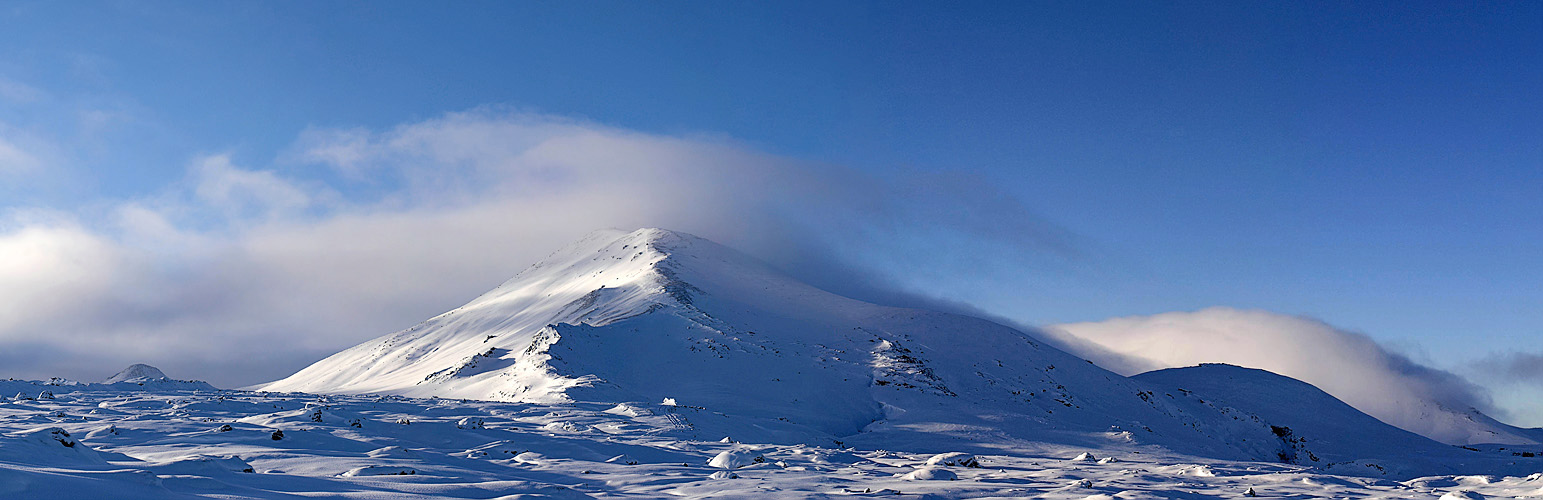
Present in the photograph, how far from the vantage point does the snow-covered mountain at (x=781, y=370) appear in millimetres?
39719

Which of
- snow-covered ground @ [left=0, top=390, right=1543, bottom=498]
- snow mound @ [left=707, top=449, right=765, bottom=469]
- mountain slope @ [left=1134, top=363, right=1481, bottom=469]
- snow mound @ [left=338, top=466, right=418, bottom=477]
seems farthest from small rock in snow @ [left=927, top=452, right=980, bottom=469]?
mountain slope @ [left=1134, top=363, right=1481, bottom=469]

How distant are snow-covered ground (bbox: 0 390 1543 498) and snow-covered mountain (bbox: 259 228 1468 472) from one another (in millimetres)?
8334

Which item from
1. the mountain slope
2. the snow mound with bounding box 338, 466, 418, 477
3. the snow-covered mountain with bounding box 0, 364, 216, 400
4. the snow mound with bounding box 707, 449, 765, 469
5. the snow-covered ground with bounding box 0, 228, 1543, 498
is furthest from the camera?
the mountain slope

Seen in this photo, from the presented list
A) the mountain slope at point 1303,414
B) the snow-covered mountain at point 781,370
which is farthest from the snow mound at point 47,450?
Answer: the mountain slope at point 1303,414

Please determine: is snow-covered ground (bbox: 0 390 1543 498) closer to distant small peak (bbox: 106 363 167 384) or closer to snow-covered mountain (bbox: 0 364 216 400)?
snow-covered mountain (bbox: 0 364 216 400)

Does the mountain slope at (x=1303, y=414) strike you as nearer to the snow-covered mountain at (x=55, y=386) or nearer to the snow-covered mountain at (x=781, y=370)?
the snow-covered mountain at (x=781, y=370)

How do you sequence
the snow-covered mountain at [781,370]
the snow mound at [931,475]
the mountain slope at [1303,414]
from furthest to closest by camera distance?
the mountain slope at [1303,414] < the snow-covered mountain at [781,370] < the snow mound at [931,475]

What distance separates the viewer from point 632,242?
83562mm

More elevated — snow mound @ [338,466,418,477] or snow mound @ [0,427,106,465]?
snow mound @ [0,427,106,465]

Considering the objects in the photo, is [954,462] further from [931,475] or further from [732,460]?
[732,460]

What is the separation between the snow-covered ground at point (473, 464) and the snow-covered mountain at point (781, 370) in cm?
833

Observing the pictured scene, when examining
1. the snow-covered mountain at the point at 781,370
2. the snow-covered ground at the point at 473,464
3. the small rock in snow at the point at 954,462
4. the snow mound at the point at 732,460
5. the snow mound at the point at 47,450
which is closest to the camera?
the snow mound at the point at 47,450

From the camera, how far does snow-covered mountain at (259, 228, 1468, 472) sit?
39.7 m

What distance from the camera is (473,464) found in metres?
16.8
